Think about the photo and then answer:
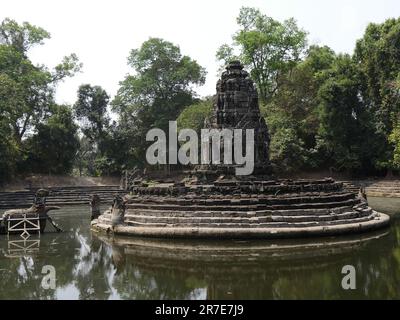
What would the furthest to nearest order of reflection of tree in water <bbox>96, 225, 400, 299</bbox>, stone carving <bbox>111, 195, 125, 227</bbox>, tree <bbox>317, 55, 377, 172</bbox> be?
tree <bbox>317, 55, 377, 172</bbox>
stone carving <bbox>111, 195, 125, 227</bbox>
reflection of tree in water <bbox>96, 225, 400, 299</bbox>

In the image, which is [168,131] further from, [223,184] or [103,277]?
[103,277]

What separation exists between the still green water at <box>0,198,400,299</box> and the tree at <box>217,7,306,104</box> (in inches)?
1188

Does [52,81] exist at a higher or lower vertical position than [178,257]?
higher

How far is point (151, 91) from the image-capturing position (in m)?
47.7

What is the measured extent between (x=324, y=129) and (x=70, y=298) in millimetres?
32396

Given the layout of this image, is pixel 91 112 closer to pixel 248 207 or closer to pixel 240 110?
pixel 240 110

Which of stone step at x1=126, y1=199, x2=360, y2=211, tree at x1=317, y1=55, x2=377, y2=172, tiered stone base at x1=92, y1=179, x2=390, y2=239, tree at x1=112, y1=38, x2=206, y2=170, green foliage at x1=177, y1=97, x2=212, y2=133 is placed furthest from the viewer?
tree at x1=112, y1=38, x2=206, y2=170

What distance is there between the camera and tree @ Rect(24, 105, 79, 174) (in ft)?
132

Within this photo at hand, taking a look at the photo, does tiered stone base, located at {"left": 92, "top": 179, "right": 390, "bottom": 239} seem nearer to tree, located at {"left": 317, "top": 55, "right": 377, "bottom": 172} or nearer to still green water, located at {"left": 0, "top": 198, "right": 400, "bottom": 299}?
still green water, located at {"left": 0, "top": 198, "right": 400, "bottom": 299}

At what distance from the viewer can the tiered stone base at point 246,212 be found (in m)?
14.1

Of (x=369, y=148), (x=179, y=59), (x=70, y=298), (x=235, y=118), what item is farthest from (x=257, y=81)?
(x=70, y=298)

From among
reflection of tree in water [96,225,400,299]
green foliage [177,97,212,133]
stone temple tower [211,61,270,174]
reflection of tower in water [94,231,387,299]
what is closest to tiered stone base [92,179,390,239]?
reflection of tower in water [94,231,387,299]

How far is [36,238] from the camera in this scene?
622 inches

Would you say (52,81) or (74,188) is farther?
(52,81)
